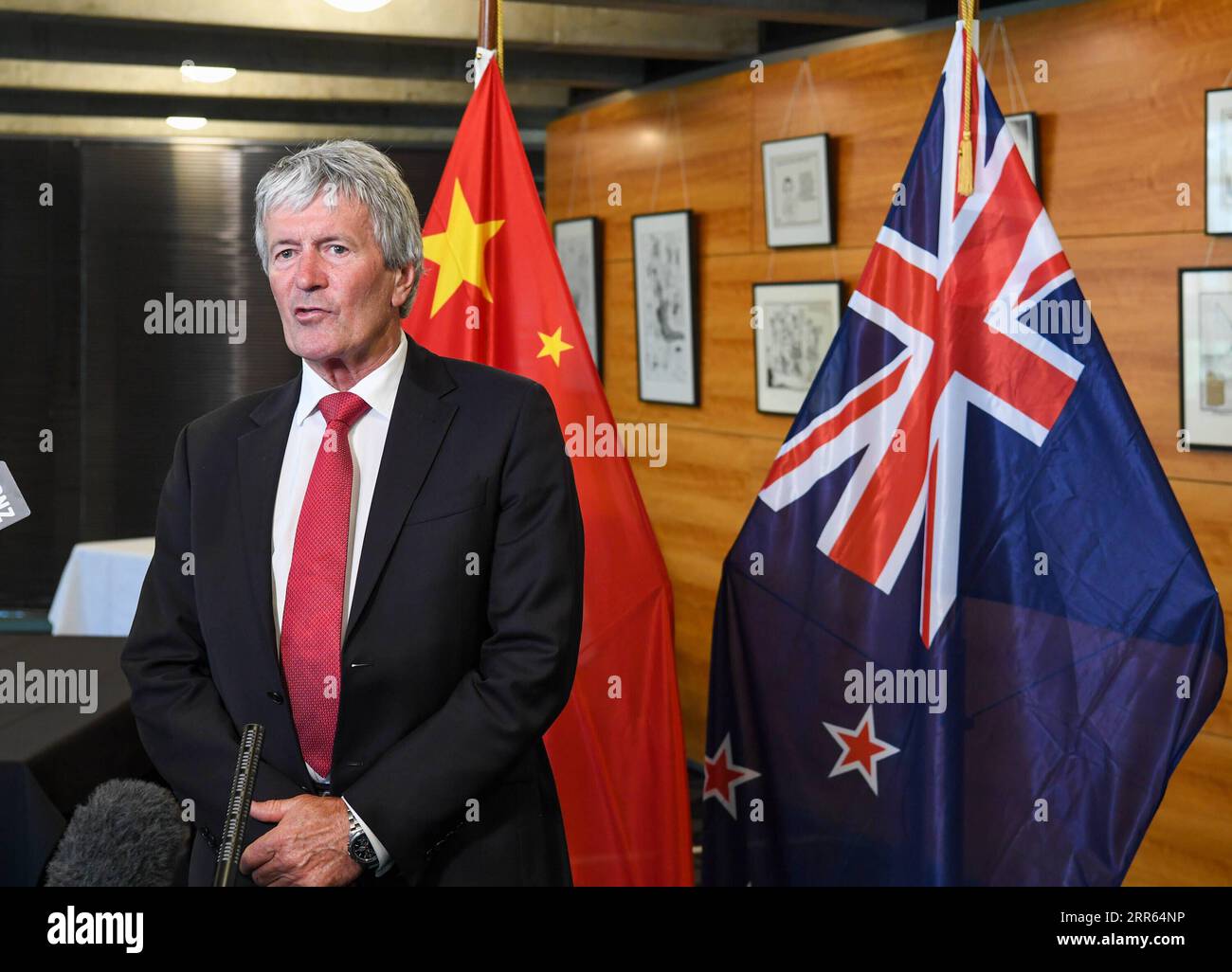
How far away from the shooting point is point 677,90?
5.31 metres

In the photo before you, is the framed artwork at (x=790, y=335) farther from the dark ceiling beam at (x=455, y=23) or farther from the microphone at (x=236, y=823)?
the microphone at (x=236, y=823)

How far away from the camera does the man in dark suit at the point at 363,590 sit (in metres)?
1.47

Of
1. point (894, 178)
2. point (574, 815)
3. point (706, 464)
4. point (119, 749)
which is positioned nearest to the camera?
point (574, 815)

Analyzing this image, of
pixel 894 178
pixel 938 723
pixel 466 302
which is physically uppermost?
pixel 894 178

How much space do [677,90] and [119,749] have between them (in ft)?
11.7

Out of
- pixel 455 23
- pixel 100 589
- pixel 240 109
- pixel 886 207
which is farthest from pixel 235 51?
pixel 886 207

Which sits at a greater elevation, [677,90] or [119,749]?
[677,90]

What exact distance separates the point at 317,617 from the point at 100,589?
343cm

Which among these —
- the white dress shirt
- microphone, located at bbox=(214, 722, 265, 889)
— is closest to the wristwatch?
the white dress shirt

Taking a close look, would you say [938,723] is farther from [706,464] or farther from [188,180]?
[188,180]

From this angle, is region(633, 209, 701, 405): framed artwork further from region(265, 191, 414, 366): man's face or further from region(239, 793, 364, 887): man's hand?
region(239, 793, 364, 887): man's hand
